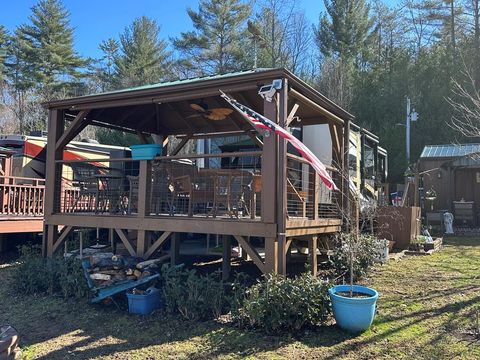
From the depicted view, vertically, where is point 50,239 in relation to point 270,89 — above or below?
below

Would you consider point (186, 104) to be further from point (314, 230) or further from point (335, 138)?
point (314, 230)

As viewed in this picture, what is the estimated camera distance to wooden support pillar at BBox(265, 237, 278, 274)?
587cm

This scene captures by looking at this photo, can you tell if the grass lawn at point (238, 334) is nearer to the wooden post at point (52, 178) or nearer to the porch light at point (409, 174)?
the wooden post at point (52, 178)

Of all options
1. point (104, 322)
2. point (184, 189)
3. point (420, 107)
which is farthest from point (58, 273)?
point (420, 107)

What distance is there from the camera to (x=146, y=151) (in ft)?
23.7

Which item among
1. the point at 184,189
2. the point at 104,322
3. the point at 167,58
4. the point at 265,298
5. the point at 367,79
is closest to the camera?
the point at 265,298

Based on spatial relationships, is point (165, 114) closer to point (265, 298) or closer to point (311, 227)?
point (311, 227)

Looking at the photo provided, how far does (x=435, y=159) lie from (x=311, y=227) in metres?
12.5

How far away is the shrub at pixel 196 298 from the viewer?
18.8 feet

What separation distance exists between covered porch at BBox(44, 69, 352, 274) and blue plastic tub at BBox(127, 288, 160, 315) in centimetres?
110

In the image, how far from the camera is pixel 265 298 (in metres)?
5.12

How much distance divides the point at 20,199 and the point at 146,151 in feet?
15.5

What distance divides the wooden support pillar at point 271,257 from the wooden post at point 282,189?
44 millimetres

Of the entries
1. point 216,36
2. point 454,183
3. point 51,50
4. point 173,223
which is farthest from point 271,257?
point 51,50
